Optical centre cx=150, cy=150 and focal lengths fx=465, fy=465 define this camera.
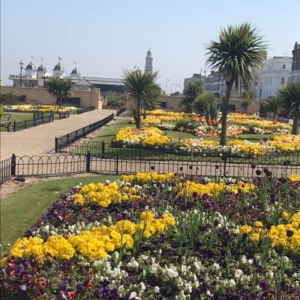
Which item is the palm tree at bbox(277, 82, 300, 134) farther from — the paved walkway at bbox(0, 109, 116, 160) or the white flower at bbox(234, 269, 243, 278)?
the white flower at bbox(234, 269, 243, 278)

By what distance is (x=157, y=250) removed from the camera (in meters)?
6.11

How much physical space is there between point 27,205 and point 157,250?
131 inches

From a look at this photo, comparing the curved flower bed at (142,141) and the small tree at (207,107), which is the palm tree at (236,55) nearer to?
the curved flower bed at (142,141)

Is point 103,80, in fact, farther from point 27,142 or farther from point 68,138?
point 68,138

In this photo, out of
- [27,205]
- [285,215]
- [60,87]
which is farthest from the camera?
[60,87]

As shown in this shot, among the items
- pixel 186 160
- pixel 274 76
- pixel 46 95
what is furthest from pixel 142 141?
pixel 274 76

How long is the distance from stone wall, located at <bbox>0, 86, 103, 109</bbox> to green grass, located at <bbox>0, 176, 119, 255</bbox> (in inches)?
1750

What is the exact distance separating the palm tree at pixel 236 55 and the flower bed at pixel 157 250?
913cm

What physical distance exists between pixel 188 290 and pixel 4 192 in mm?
5677

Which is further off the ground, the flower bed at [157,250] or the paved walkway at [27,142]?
the flower bed at [157,250]

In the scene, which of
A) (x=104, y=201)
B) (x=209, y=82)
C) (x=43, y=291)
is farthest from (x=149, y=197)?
(x=209, y=82)

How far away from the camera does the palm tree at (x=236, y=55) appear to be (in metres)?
17.0

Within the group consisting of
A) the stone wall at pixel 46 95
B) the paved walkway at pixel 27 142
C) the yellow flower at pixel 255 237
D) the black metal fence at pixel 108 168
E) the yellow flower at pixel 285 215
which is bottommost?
the paved walkway at pixel 27 142

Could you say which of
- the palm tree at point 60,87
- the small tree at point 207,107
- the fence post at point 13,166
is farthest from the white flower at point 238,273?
the palm tree at point 60,87
